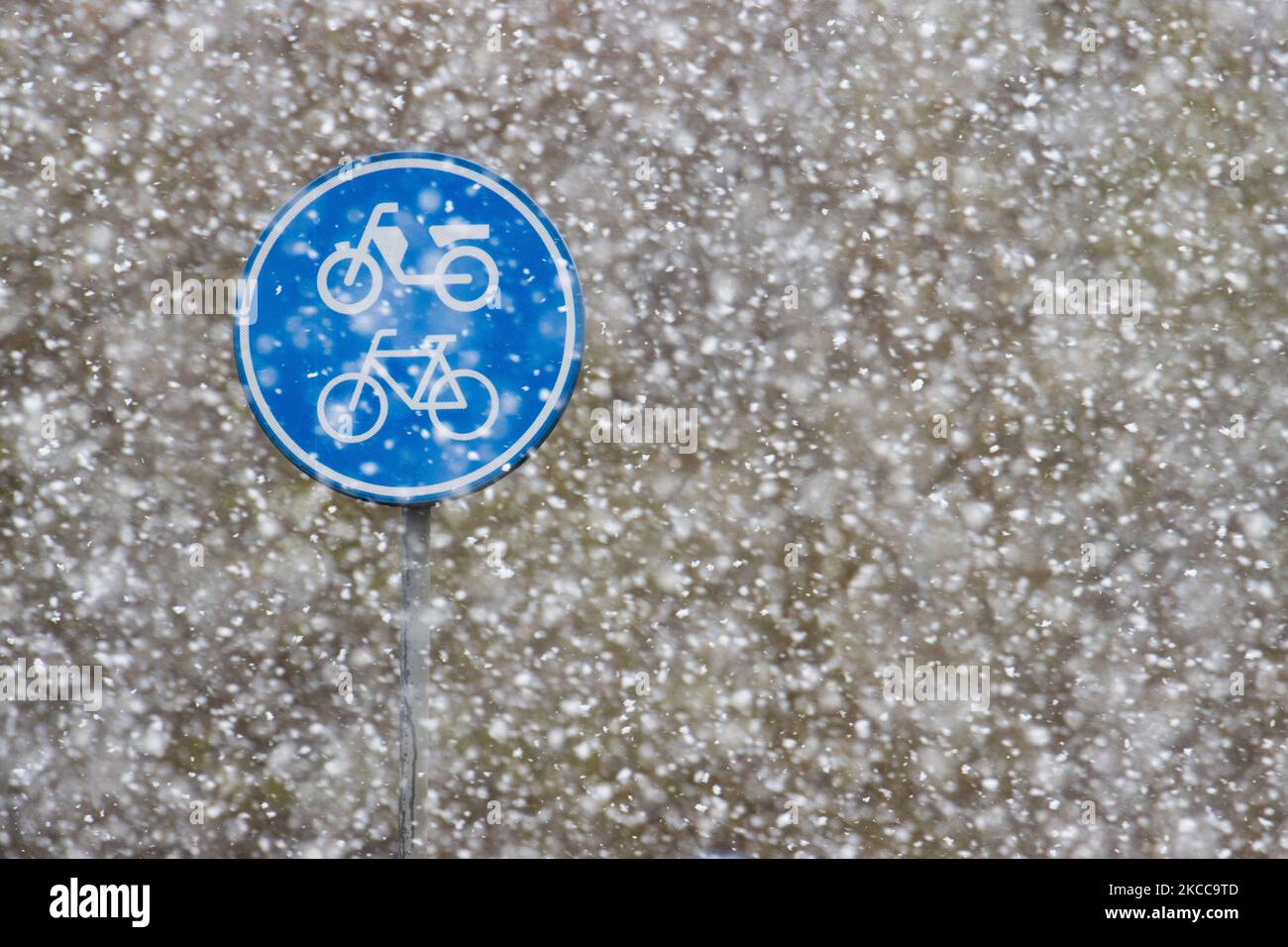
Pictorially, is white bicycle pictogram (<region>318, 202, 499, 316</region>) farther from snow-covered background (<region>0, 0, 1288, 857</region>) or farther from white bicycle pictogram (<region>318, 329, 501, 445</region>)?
snow-covered background (<region>0, 0, 1288, 857</region>)

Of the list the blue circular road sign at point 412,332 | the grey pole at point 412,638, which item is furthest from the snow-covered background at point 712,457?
the blue circular road sign at point 412,332

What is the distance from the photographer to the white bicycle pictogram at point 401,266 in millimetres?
1775

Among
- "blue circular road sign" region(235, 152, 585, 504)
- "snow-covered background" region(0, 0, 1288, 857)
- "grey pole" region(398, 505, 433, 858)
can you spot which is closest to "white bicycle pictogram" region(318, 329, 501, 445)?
"blue circular road sign" region(235, 152, 585, 504)

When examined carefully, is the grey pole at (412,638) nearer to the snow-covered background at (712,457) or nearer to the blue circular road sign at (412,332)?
the blue circular road sign at (412,332)

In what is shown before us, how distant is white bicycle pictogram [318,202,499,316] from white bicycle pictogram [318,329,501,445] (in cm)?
8

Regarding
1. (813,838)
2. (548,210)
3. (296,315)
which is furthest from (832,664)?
(296,315)

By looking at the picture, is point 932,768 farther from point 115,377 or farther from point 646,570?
point 115,377

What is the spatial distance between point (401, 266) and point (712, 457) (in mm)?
948

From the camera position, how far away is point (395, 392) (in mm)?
1764

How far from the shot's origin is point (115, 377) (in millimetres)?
2414

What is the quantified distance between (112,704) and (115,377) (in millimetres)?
823

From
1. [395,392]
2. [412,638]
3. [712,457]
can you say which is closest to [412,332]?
[395,392]

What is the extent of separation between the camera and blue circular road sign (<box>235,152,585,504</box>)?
69.0 inches

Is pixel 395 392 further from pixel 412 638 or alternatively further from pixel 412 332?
pixel 412 638
